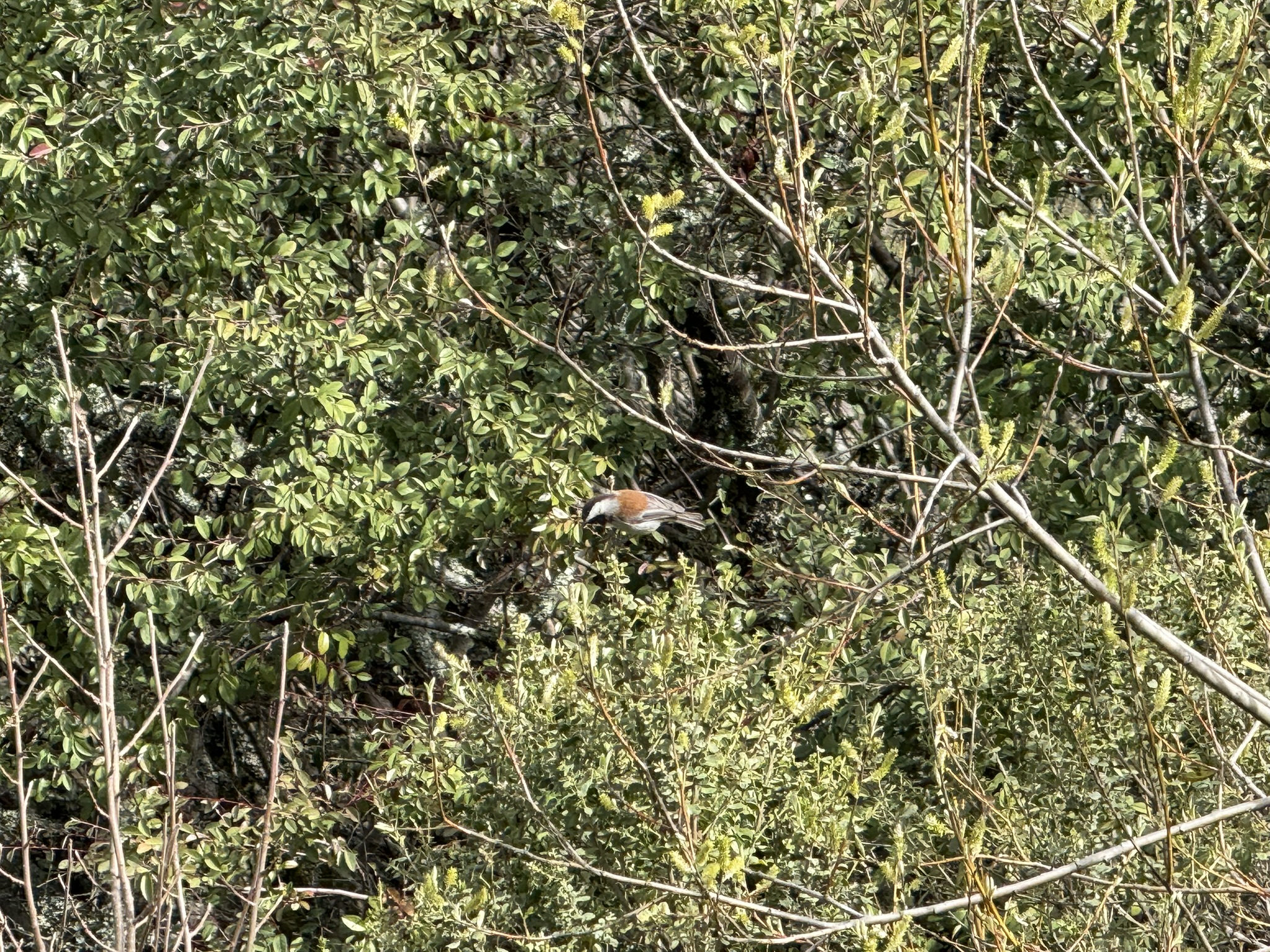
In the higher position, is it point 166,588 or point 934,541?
point 934,541

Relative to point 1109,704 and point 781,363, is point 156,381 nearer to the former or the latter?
point 781,363

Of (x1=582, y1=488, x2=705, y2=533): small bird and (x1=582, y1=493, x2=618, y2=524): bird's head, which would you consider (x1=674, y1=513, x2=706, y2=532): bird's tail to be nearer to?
(x1=582, y1=488, x2=705, y2=533): small bird

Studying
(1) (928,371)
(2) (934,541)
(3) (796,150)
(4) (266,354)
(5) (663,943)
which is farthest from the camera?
(1) (928,371)

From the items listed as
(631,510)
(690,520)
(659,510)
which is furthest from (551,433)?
(690,520)

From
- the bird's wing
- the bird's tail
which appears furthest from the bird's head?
the bird's tail

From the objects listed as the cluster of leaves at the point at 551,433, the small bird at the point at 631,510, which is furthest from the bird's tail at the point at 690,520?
the cluster of leaves at the point at 551,433

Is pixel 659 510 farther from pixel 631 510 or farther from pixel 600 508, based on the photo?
pixel 600 508

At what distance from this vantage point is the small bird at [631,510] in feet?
17.1

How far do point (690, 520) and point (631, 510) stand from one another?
1.40ft

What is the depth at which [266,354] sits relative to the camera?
4.80m

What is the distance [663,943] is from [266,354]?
2.29 metres

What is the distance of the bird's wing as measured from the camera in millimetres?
5395

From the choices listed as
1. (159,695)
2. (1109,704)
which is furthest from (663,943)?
(159,695)

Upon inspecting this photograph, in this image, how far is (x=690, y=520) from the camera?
5695 millimetres
